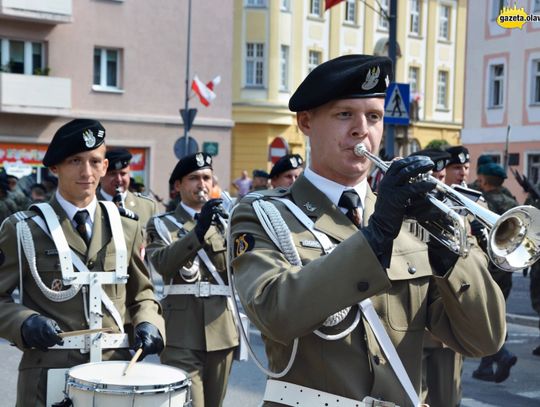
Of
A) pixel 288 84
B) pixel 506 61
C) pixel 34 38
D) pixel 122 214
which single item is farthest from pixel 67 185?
pixel 288 84

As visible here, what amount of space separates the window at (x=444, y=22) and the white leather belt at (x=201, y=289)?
46564mm

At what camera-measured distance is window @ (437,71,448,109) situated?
51812mm

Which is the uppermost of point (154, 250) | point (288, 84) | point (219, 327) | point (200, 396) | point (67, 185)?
point (288, 84)

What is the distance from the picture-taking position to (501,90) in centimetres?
3775

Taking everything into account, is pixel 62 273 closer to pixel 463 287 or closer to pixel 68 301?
pixel 68 301

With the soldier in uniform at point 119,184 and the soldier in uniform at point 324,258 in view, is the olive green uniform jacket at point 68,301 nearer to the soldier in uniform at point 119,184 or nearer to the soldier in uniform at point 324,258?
the soldier in uniform at point 324,258

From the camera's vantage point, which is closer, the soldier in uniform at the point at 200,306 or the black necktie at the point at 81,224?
the black necktie at the point at 81,224

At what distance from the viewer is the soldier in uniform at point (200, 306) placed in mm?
6562

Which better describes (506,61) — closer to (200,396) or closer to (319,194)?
(200,396)

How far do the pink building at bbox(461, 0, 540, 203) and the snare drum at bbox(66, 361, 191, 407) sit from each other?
31635 millimetres

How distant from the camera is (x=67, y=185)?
495cm

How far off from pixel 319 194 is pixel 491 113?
3634cm

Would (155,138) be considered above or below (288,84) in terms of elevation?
below

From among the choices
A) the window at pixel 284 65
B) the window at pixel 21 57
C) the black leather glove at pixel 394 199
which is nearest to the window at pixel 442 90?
the window at pixel 284 65
